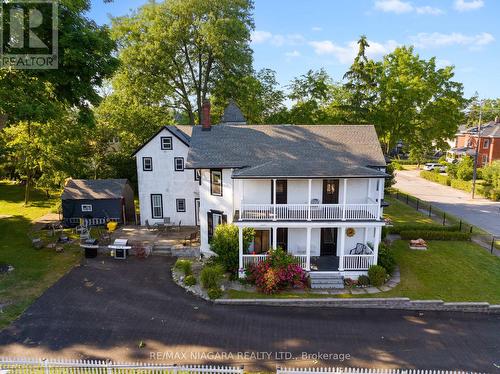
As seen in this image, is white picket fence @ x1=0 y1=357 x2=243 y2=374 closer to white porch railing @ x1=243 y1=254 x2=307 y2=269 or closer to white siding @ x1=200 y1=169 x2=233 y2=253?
white porch railing @ x1=243 y1=254 x2=307 y2=269

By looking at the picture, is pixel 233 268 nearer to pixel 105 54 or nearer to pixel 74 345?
pixel 74 345

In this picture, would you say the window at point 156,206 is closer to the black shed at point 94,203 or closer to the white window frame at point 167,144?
the black shed at point 94,203

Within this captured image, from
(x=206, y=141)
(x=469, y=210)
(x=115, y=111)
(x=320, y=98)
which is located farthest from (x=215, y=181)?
(x=469, y=210)

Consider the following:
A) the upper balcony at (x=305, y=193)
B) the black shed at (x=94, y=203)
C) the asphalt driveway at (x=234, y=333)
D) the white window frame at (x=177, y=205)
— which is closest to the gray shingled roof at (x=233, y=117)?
the white window frame at (x=177, y=205)

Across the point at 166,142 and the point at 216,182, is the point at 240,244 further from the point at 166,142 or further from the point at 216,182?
the point at 166,142

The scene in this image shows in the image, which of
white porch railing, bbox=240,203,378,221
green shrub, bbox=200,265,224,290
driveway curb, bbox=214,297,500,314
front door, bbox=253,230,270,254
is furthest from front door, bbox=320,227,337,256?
green shrub, bbox=200,265,224,290
